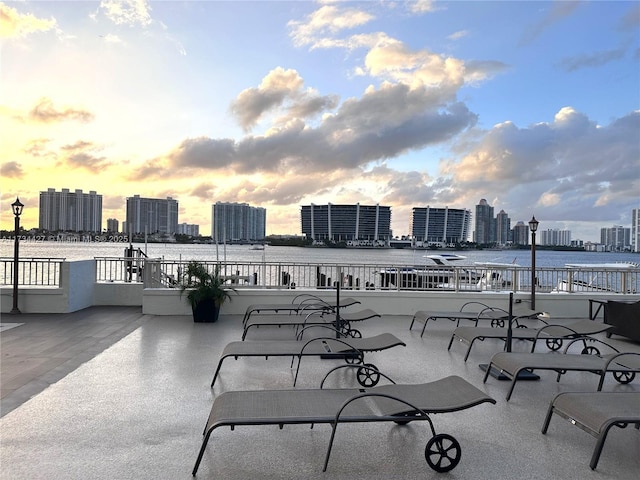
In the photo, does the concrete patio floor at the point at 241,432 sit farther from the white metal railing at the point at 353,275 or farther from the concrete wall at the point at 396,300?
the concrete wall at the point at 396,300

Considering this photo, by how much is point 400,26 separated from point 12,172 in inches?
624

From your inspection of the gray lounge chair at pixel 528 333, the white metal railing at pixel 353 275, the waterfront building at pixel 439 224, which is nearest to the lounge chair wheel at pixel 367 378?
the gray lounge chair at pixel 528 333

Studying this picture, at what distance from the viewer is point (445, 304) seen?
11.1m

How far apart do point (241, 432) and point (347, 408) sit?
3.25 feet

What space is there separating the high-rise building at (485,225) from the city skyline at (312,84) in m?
12.8

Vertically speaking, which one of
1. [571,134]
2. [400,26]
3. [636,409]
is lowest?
[636,409]

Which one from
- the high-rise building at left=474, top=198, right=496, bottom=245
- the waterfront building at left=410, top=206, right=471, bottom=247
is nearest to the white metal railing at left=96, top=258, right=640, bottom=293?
the waterfront building at left=410, top=206, right=471, bottom=247

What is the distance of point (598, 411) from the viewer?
3.37 meters

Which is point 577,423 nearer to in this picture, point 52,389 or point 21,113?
point 52,389

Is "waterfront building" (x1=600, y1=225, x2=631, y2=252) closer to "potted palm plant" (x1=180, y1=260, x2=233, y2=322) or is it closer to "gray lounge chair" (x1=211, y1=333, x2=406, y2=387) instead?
"potted palm plant" (x1=180, y1=260, x2=233, y2=322)

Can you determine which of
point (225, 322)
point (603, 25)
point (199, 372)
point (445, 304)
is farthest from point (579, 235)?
point (199, 372)

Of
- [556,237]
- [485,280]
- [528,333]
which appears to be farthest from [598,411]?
[556,237]

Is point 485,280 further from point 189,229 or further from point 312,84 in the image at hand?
point 189,229

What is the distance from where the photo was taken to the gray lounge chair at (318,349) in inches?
203
